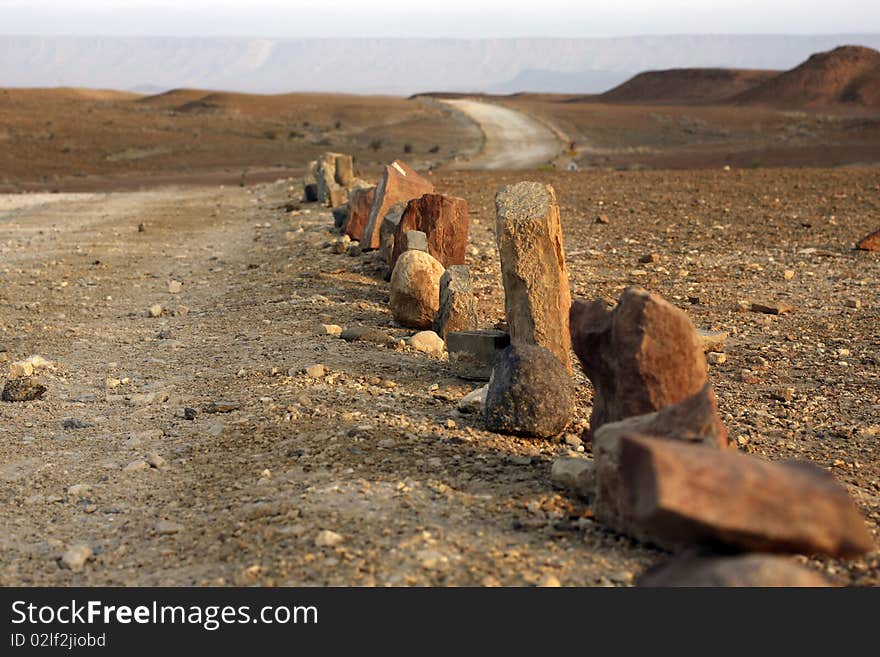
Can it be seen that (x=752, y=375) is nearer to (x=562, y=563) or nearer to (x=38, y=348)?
(x=562, y=563)

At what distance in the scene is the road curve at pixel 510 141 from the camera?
95.9 ft

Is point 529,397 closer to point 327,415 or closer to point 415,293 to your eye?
point 327,415

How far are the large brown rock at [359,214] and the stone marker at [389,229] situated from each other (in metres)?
1.73

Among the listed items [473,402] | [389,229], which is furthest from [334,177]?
[473,402]

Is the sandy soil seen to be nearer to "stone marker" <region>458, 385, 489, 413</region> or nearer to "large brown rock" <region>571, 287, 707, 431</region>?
"stone marker" <region>458, 385, 489, 413</region>

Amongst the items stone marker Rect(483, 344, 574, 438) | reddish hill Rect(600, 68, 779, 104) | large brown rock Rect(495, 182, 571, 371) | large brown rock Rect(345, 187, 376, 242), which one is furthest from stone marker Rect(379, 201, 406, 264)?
reddish hill Rect(600, 68, 779, 104)

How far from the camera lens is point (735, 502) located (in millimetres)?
3123

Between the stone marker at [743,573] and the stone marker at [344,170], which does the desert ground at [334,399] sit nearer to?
the stone marker at [743,573]

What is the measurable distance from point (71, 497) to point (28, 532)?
394mm

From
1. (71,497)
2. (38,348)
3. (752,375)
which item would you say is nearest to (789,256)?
(752,375)

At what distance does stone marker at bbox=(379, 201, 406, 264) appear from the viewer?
10172 mm

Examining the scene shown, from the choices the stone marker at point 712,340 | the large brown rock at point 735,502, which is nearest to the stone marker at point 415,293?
the stone marker at point 712,340

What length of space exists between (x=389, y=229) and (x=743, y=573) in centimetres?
750

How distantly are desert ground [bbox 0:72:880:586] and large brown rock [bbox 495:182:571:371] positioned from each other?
0.50 m
